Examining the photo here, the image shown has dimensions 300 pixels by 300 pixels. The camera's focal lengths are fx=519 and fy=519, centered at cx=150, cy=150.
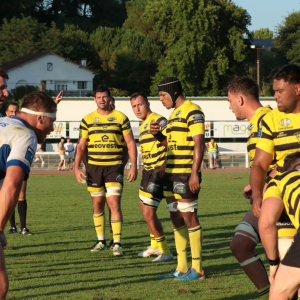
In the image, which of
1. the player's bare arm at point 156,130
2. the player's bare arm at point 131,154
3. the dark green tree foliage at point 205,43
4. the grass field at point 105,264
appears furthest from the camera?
the dark green tree foliage at point 205,43

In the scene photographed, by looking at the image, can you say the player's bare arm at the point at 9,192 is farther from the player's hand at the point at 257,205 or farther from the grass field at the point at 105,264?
the grass field at the point at 105,264

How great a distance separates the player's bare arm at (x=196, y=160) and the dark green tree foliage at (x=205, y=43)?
58.3m

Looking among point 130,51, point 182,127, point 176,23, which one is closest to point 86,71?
point 130,51

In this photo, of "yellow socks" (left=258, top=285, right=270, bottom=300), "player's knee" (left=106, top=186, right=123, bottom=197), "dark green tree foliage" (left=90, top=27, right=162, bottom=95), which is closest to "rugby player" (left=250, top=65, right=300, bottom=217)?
"yellow socks" (left=258, top=285, right=270, bottom=300)

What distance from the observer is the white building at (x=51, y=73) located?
6881 cm

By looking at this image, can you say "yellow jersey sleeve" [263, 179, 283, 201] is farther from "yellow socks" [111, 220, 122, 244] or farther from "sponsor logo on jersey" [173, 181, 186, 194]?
"yellow socks" [111, 220, 122, 244]

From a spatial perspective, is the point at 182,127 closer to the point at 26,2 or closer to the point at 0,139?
the point at 0,139

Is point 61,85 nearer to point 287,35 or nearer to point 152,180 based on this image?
point 287,35

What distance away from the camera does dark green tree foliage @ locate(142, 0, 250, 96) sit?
2530 inches

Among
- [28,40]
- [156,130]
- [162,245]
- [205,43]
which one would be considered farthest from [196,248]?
[28,40]

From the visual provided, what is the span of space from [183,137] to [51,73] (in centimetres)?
6705

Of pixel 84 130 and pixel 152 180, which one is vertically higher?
pixel 84 130

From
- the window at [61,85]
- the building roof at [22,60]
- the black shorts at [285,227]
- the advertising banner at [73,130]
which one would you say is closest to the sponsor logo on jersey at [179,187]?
the black shorts at [285,227]

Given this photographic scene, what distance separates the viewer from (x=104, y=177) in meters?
8.56
